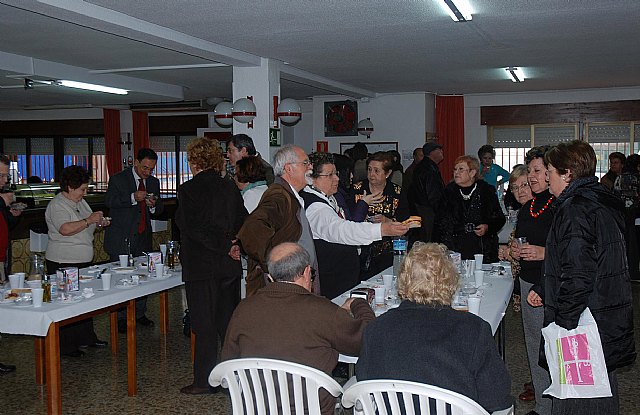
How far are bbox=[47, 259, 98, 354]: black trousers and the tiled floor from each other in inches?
3.5

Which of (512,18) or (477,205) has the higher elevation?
(512,18)

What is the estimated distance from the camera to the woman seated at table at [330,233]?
3.70m

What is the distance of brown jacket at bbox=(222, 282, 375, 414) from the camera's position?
2.48m

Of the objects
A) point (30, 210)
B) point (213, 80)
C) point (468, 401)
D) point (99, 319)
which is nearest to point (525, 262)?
point (468, 401)

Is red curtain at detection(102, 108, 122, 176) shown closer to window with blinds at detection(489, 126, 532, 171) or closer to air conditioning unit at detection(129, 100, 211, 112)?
air conditioning unit at detection(129, 100, 211, 112)

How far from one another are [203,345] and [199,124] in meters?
11.3

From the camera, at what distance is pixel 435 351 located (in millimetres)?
2156

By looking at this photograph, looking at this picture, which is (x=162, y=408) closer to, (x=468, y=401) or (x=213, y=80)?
(x=468, y=401)

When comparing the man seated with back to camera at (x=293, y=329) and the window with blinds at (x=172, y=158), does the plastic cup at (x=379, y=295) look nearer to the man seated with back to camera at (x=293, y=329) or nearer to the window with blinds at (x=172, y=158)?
the man seated with back to camera at (x=293, y=329)

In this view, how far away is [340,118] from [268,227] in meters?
9.24

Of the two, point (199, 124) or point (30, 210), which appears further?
point (199, 124)

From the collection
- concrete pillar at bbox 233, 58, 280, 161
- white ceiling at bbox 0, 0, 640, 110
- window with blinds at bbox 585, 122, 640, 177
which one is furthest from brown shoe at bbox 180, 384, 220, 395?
window with blinds at bbox 585, 122, 640, 177

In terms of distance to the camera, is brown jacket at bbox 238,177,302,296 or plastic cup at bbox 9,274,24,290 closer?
brown jacket at bbox 238,177,302,296

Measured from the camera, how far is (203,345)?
4.35 meters
